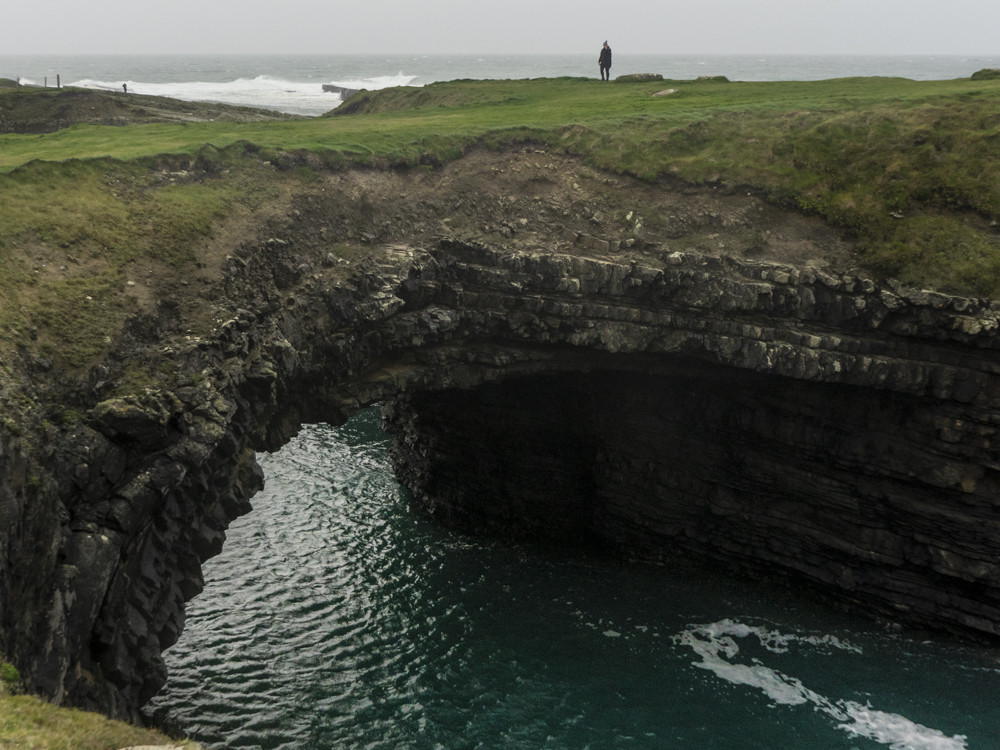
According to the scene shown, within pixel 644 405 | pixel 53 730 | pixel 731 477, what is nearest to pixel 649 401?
pixel 644 405

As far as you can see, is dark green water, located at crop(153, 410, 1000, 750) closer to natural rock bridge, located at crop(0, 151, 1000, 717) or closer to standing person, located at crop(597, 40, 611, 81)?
natural rock bridge, located at crop(0, 151, 1000, 717)

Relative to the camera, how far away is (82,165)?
937 inches

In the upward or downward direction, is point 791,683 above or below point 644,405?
below

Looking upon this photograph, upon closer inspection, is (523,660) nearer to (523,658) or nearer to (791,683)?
(523,658)

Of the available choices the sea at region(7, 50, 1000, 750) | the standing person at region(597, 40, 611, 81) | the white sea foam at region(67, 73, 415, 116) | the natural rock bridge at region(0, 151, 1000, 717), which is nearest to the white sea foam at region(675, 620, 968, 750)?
the sea at region(7, 50, 1000, 750)

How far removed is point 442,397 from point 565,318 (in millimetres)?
7262

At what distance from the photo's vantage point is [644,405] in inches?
1154

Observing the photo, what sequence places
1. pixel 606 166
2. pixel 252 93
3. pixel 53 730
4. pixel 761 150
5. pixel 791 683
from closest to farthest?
1. pixel 53 730
2. pixel 791 683
3. pixel 761 150
4. pixel 606 166
5. pixel 252 93

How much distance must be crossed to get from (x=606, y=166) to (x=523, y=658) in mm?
17353

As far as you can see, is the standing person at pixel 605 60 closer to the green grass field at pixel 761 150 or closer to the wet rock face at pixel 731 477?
the green grass field at pixel 761 150

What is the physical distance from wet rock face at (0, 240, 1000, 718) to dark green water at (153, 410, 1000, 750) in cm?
229

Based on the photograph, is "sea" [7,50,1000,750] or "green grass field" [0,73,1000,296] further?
"green grass field" [0,73,1000,296]

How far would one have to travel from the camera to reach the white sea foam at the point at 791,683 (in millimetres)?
22094

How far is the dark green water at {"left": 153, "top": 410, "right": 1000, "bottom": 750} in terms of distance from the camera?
72.9 feet
